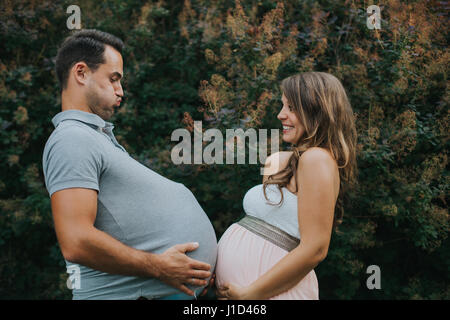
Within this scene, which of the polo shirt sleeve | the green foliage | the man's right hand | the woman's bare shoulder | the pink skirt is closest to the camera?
the polo shirt sleeve

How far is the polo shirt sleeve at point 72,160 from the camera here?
4.62ft

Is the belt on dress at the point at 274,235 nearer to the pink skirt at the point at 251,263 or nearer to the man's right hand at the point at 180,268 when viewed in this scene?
the pink skirt at the point at 251,263

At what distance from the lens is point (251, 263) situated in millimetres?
1725

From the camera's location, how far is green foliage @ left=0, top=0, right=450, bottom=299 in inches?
104

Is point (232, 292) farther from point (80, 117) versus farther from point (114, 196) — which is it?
point (80, 117)

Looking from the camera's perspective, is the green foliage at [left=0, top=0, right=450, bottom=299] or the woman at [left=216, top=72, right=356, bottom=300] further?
the green foliage at [left=0, top=0, right=450, bottom=299]

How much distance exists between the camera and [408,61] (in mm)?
2562

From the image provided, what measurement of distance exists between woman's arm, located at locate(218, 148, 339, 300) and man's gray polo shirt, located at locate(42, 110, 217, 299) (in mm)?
348

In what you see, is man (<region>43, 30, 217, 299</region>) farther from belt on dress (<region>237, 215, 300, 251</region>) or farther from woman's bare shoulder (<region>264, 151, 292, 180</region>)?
woman's bare shoulder (<region>264, 151, 292, 180</region>)

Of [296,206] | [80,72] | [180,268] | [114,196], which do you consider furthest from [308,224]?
[80,72]

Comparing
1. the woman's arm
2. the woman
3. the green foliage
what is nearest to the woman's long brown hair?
the woman

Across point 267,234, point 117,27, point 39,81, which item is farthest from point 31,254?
point 267,234

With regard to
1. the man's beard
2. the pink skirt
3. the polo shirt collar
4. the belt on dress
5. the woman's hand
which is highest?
the man's beard
